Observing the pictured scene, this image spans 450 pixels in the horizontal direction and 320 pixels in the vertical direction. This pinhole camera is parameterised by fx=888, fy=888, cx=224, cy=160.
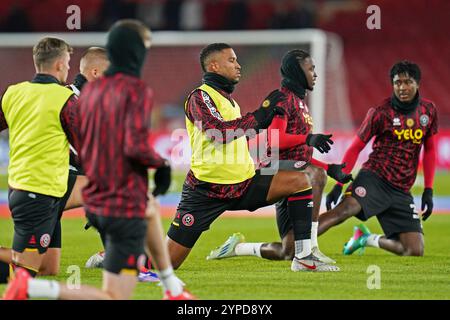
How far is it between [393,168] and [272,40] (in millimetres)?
13121

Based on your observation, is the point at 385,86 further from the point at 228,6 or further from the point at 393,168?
the point at 393,168

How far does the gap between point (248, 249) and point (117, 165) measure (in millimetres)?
3996

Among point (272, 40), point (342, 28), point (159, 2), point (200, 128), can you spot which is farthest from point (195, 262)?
point (342, 28)

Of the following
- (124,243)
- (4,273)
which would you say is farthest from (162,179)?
(4,273)

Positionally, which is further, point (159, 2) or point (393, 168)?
point (159, 2)

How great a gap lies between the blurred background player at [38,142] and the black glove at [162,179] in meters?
1.46

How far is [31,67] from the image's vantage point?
24.0 meters

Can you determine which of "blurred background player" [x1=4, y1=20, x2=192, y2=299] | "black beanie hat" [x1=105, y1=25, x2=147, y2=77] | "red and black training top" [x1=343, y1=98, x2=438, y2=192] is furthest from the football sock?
"black beanie hat" [x1=105, y1=25, x2=147, y2=77]

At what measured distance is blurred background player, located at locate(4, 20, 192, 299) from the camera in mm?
5316

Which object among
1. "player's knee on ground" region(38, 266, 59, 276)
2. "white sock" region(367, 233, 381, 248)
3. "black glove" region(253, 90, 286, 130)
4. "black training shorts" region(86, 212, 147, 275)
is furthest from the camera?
"white sock" region(367, 233, 381, 248)

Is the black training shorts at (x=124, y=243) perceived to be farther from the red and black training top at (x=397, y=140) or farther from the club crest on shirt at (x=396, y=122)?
the club crest on shirt at (x=396, y=122)

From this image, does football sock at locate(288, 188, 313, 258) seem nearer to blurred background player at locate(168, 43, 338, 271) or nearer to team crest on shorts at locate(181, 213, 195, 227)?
blurred background player at locate(168, 43, 338, 271)

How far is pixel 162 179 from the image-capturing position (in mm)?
5645

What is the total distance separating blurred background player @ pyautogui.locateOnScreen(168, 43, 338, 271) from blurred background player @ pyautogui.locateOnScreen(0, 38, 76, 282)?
137cm
